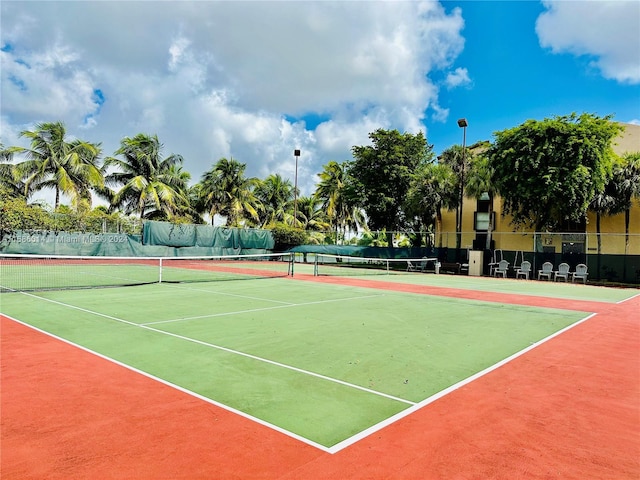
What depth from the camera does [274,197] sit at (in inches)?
2079

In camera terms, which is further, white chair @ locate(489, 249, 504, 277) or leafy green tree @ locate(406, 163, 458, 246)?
leafy green tree @ locate(406, 163, 458, 246)

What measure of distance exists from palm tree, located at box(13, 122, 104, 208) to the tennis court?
22602 millimetres

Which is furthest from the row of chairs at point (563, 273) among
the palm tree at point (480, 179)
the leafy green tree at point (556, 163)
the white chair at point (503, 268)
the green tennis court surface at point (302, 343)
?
the green tennis court surface at point (302, 343)

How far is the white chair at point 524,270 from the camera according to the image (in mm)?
25141

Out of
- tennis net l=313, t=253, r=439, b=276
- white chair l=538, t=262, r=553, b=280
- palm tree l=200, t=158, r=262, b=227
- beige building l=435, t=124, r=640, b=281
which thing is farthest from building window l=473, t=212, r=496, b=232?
palm tree l=200, t=158, r=262, b=227

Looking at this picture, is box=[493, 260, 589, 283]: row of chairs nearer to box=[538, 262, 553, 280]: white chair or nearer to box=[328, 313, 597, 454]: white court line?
box=[538, 262, 553, 280]: white chair

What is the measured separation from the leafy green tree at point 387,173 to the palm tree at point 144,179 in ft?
53.1

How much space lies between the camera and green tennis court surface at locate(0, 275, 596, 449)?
14.2ft

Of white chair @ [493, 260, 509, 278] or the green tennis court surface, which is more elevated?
white chair @ [493, 260, 509, 278]

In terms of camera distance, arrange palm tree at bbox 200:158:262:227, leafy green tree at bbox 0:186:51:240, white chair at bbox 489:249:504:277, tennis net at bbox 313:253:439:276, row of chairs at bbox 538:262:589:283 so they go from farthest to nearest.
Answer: palm tree at bbox 200:158:262:227, tennis net at bbox 313:253:439:276, white chair at bbox 489:249:504:277, leafy green tree at bbox 0:186:51:240, row of chairs at bbox 538:262:589:283

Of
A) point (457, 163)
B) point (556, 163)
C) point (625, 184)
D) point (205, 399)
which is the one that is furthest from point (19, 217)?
point (625, 184)

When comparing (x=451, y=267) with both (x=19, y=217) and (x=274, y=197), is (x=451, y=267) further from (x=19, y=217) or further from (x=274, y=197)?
(x=274, y=197)

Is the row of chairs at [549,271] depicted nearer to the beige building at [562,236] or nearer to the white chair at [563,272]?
the white chair at [563,272]

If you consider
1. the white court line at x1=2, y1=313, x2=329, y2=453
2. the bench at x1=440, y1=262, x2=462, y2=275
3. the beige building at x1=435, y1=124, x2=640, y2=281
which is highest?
the beige building at x1=435, y1=124, x2=640, y2=281
